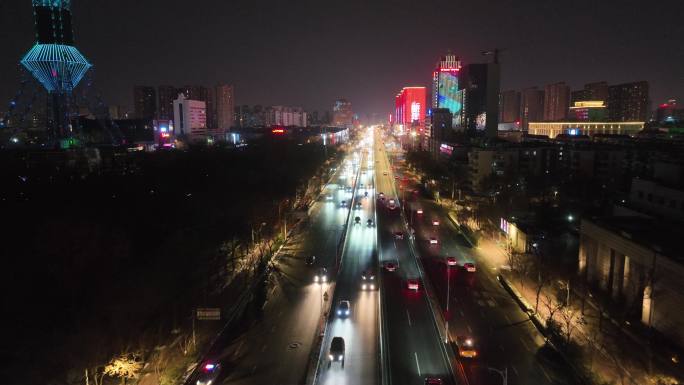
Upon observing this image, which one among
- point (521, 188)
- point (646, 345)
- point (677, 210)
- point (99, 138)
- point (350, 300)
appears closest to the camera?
point (646, 345)

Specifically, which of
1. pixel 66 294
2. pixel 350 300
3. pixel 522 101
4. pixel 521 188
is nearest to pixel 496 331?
pixel 350 300

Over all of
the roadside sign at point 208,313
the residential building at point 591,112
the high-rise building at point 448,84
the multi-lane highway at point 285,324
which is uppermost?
the high-rise building at point 448,84

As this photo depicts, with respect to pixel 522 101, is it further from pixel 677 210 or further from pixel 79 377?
pixel 79 377

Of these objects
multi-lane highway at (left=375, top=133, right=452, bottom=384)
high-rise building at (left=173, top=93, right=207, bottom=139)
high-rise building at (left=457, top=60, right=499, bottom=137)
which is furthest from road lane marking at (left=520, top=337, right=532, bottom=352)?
high-rise building at (left=173, top=93, right=207, bottom=139)

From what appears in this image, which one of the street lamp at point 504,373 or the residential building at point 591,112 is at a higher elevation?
the residential building at point 591,112

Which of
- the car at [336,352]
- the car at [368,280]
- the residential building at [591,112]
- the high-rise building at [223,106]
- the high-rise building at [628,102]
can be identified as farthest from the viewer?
the high-rise building at [223,106]

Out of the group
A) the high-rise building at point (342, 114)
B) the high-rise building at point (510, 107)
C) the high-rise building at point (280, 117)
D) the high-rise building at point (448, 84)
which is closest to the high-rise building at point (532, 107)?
the high-rise building at point (510, 107)

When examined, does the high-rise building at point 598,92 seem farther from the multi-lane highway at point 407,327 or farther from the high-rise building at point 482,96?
the multi-lane highway at point 407,327
